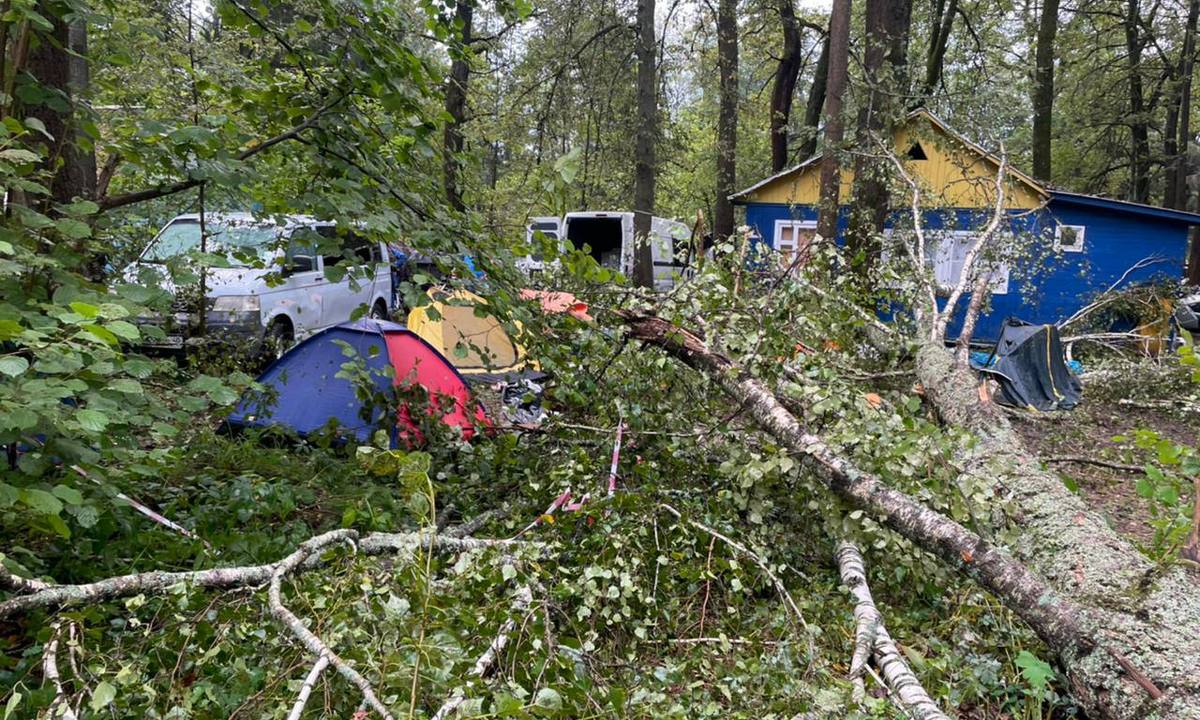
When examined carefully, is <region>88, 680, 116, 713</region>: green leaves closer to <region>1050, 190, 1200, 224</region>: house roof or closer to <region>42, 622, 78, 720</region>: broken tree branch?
<region>42, 622, 78, 720</region>: broken tree branch

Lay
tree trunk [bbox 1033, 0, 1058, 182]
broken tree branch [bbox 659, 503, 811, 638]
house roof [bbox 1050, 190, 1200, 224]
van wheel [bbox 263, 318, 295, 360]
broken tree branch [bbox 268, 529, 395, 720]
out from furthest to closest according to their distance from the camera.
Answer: tree trunk [bbox 1033, 0, 1058, 182], house roof [bbox 1050, 190, 1200, 224], van wheel [bbox 263, 318, 295, 360], broken tree branch [bbox 659, 503, 811, 638], broken tree branch [bbox 268, 529, 395, 720]

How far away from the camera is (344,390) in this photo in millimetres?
4910

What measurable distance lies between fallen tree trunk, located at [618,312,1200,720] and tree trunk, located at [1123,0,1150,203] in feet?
74.0

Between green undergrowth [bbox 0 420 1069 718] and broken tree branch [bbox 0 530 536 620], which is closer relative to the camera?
broken tree branch [bbox 0 530 536 620]

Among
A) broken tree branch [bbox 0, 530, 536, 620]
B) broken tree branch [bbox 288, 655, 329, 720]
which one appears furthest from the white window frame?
broken tree branch [bbox 288, 655, 329, 720]

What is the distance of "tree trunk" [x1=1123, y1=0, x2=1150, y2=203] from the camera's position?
1983cm

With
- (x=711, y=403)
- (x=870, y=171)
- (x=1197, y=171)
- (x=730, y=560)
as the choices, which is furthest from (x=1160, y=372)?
(x=1197, y=171)

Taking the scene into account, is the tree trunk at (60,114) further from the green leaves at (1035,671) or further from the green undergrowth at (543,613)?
the green leaves at (1035,671)

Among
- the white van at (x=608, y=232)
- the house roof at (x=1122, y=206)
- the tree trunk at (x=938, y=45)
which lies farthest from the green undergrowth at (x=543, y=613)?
the tree trunk at (x=938, y=45)

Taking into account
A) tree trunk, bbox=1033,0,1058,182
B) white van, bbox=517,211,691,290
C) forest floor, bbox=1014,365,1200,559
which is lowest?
forest floor, bbox=1014,365,1200,559

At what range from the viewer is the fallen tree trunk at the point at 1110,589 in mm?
2076

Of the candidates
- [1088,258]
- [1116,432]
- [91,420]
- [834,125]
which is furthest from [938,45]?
[91,420]

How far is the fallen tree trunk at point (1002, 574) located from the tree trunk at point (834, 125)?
249 inches

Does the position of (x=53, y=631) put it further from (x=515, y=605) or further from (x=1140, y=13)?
(x=1140, y=13)
